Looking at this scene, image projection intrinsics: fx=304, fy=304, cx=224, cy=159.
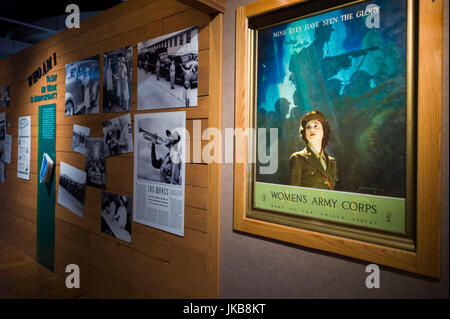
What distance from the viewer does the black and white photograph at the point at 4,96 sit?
3.88 metres

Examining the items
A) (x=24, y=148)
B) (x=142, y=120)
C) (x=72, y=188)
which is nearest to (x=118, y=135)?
(x=142, y=120)

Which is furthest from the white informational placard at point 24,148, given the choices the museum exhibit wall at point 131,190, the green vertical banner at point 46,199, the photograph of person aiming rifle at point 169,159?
the photograph of person aiming rifle at point 169,159

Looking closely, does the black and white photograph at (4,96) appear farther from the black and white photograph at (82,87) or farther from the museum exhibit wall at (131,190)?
the black and white photograph at (82,87)

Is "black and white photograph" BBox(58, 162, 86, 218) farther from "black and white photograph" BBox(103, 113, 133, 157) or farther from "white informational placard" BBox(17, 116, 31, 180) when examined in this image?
"white informational placard" BBox(17, 116, 31, 180)

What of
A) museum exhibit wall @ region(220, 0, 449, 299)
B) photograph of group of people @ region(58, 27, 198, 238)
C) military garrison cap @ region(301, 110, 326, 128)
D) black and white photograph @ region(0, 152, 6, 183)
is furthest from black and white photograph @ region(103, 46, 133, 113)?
black and white photograph @ region(0, 152, 6, 183)

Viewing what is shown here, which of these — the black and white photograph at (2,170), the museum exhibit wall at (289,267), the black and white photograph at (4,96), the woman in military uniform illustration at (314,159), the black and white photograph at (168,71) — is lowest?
the museum exhibit wall at (289,267)

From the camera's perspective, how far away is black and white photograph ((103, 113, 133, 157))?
2180 mm

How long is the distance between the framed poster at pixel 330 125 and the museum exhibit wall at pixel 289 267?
6cm

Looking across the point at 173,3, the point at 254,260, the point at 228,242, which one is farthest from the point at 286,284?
the point at 173,3

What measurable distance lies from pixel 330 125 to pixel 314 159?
6.2 inches

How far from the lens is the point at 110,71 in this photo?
2332 mm

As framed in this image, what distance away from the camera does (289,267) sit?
141cm

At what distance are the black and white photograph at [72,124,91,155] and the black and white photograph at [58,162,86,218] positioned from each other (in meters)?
0.18
